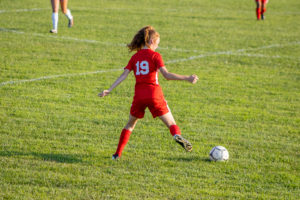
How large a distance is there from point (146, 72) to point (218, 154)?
1.36 m

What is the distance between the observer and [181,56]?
12.1 m

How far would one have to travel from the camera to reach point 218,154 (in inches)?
225

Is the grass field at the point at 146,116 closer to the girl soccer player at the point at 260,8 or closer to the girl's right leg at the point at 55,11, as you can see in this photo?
the girl's right leg at the point at 55,11

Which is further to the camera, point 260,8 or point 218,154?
point 260,8

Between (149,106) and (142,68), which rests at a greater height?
(142,68)

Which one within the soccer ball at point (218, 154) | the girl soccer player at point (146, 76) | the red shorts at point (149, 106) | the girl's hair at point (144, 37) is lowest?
the soccer ball at point (218, 154)

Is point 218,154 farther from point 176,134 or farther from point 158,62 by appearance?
point 158,62

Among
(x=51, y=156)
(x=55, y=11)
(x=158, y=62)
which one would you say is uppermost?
(x=55, y=11)

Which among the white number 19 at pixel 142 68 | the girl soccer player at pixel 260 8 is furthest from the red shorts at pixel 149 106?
the girl soccer player at pixel 260 8

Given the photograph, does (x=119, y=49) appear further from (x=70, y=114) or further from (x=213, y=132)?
(x=213, y=132)

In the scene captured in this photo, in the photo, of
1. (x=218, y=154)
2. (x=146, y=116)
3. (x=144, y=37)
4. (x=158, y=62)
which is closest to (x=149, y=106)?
(x=158, y=62)

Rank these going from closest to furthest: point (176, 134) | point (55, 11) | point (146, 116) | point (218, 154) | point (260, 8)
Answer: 1. point (176, 134)
2. point (218, 154)
3. point (146, 116)
4. point (55, 11)
5. point (260, 8)

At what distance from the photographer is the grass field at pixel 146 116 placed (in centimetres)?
506

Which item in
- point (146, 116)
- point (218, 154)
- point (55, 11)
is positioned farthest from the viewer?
point (55, 11)
